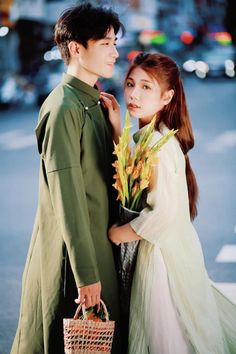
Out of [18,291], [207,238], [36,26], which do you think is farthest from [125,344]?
[36,26]

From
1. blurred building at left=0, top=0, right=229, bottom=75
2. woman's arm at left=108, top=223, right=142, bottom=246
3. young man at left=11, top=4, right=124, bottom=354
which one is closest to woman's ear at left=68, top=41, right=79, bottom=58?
young man at left=11, top=4, right=124, bottom=354

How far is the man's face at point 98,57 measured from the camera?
3039 mm

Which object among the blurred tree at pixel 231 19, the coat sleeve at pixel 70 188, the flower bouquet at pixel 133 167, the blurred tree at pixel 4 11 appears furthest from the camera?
the blurred tree at pixel 231 19

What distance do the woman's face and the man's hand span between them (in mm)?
852

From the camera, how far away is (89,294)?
116 inches

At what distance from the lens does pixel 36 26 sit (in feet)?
123

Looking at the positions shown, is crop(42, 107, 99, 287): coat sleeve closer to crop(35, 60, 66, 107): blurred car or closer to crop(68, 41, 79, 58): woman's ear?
crop(68, 41, 79, 58): woman's ear

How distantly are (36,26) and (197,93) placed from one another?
55.3 ft

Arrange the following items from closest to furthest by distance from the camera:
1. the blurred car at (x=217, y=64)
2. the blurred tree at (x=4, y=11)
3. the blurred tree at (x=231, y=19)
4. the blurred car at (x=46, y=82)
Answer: the blurred car at (x=46, y=82) → the blurred tree at (x=4, y=11) → the blurred car at (x=217, y=64) → the blurred tree at (x=231, y=19)

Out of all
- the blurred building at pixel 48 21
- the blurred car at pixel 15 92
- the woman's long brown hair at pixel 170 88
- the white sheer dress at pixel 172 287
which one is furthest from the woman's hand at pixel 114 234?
the blurred car at pixel 15 92

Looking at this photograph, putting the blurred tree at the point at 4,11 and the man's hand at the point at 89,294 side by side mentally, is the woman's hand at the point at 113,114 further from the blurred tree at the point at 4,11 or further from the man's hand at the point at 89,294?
the blurred tree at the point at 4,11

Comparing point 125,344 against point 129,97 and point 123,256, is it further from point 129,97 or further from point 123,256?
point 129,97

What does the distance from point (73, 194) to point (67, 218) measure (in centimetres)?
10

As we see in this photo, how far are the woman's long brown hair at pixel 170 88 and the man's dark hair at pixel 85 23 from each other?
29cm
